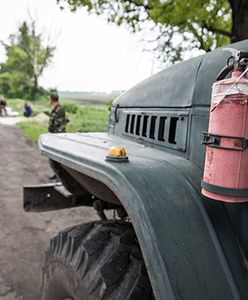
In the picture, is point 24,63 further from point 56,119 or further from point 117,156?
point 117,156

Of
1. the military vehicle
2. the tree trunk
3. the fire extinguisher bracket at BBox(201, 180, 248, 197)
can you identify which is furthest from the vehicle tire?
the tree trunk

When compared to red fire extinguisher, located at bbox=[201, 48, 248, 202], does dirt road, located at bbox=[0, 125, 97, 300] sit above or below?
below

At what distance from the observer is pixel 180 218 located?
126 centimetres

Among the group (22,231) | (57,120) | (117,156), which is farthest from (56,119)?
(117,156)

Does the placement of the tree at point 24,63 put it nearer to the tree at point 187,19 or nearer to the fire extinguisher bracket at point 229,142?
the tree at point 187,19

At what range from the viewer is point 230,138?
115cm

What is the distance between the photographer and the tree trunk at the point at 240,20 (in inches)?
341

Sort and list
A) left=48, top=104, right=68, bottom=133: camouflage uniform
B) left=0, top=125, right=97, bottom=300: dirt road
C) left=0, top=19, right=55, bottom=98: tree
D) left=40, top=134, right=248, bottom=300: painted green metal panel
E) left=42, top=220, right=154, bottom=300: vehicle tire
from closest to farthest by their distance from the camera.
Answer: left=40, top=134, right=248, bottom=300: painted green metal panel → left=42, top=220, right=154, bottom=300: vehicle tire → left=0, top=125, right=97, bottom=300: dirt road → left=48, top=104, right=68, bottom=133: camouflage uniform → left=0, top=19, right=55, bottom=98: tree

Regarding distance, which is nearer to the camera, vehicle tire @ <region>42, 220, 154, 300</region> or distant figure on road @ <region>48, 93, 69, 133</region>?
vehicle tire @ <region>42, 220, 154, 300</region>

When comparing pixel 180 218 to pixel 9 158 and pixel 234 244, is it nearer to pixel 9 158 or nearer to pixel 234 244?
pixel 234 244

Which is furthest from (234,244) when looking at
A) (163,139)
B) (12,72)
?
(12,72)

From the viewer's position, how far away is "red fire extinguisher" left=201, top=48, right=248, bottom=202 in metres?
1.14

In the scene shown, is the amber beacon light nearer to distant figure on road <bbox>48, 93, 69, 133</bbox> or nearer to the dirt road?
the dirt road

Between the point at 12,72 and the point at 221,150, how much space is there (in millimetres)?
63454
